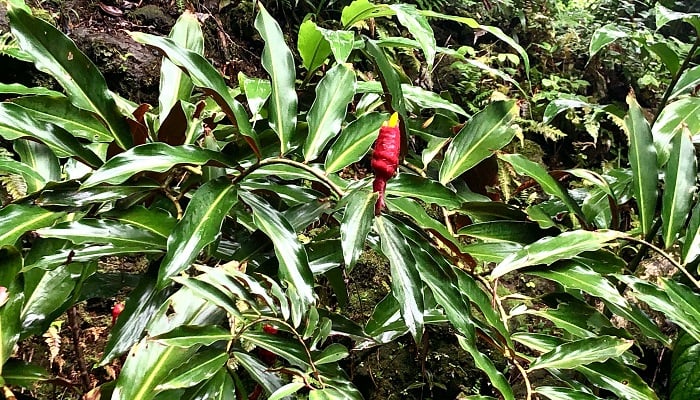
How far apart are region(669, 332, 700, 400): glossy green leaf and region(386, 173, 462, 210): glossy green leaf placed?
45cm

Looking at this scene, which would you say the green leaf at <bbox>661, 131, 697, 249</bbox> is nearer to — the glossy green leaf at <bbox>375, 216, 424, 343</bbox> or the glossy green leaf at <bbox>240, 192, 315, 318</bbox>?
the glossy green leaf at <bbox>375, 216, 424, 343</bbox>

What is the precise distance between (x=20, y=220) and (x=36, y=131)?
126 mm

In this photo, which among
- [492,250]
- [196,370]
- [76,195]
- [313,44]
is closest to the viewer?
[196,370]

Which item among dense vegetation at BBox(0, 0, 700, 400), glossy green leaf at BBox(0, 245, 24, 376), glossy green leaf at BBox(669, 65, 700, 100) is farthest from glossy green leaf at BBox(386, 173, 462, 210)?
glossy green leaf at BBox(669, 65, 700, 100)

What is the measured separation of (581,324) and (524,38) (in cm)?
281

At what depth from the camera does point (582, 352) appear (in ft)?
2.16

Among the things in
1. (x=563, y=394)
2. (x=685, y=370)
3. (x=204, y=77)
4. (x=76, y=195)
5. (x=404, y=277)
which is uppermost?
(x=204, y=77)

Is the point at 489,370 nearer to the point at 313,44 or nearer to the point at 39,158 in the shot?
the point at 313,44

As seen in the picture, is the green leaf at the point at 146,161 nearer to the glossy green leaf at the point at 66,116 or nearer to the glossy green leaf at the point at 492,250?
the glossy green leaf at the point at 66,116

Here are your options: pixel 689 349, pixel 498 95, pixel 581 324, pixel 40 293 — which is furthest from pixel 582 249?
pixel 498 95

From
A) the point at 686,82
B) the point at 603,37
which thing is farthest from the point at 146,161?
the point at 686,82

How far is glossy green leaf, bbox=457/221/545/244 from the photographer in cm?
79

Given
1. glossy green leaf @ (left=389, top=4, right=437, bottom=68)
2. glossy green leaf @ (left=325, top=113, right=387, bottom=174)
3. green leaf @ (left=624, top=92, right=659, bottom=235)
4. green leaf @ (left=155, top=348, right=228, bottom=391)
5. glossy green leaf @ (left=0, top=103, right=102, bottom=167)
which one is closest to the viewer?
green leaf @ (left=155, top=348, right=228, bottom=391)

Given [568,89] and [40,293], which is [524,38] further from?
[40,293]
